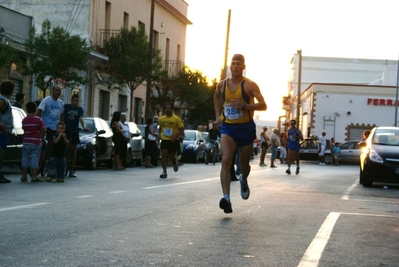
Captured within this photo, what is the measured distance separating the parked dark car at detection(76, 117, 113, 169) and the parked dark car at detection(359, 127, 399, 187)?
7.26m

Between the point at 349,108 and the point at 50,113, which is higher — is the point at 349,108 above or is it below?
above

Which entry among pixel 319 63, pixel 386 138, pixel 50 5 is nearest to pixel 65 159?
pixel 386 138

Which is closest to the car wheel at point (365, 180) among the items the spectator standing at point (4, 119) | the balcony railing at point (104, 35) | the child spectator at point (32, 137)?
the child spectator at point (32, 137)

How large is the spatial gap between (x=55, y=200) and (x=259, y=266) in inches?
230

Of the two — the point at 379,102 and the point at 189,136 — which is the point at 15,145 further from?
the point at 379,102

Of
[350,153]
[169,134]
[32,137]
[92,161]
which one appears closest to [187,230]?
[32,137]

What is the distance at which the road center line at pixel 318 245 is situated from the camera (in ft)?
21.7

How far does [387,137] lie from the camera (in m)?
20.9

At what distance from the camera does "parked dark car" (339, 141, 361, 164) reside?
1967 inches

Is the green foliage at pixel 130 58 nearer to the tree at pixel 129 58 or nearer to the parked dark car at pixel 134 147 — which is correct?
the tree at pixel 129 58

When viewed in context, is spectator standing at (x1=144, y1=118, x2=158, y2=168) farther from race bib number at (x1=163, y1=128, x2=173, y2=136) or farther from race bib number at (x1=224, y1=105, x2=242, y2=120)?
race bib number at (x1=224, y1=105, x2=242, y2=120)

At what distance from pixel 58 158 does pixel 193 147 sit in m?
20.1

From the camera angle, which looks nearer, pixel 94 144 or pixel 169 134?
pixel 169 134

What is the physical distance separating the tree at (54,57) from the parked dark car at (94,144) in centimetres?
591
